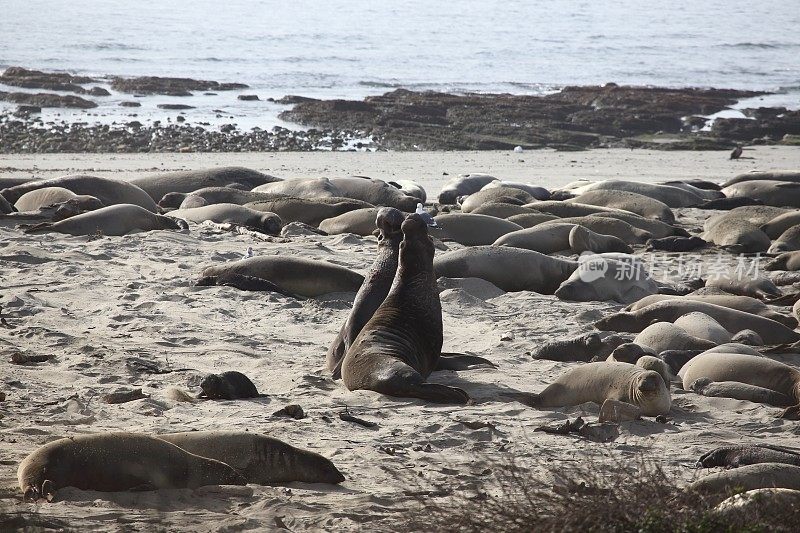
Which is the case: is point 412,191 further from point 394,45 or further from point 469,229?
point 394,45

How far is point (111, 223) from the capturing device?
33.4 feet

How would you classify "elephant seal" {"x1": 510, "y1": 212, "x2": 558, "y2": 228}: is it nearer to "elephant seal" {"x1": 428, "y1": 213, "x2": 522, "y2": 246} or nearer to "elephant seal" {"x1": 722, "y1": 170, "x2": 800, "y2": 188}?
"elephant seal" {"x1": 428, "y1": 213, "x2": 522, "y2": 246}

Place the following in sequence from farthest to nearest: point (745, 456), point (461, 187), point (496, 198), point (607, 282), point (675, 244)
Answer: point (461, 187), point (496, 198), point (675, 244), point (607, 282), point (745, 456)

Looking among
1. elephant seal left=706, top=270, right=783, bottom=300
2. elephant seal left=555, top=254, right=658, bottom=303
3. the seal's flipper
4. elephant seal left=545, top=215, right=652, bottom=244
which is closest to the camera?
the seal's flipper

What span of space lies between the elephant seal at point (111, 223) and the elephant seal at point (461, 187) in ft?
13.6

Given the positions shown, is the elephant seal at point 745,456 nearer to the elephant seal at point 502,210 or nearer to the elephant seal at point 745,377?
the elephant seal at point 745,377

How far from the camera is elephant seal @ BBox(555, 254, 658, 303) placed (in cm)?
826

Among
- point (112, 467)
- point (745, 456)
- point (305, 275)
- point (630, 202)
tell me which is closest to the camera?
point (112, 467)

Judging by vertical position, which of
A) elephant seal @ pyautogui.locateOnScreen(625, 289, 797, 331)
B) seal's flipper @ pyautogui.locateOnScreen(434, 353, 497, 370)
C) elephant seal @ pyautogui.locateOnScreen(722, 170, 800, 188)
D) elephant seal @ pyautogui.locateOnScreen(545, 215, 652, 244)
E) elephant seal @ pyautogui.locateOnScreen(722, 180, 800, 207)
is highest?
elephant seal @ pyautogui.locateOnScreen(722, 170, 800, 188)

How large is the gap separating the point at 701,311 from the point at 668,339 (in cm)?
90

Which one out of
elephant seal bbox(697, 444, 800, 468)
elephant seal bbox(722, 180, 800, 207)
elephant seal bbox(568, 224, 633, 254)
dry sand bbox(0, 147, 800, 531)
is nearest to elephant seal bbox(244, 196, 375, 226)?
dry sand bbox(0, 147, 800, 531)

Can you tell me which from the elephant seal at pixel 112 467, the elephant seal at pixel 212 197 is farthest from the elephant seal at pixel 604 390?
the elephant seal at pixel 212 197

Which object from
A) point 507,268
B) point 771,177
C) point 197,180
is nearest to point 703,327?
point 507,268

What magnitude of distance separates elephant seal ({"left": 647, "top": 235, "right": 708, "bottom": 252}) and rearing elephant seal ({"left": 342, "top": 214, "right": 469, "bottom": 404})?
5.05 meters
